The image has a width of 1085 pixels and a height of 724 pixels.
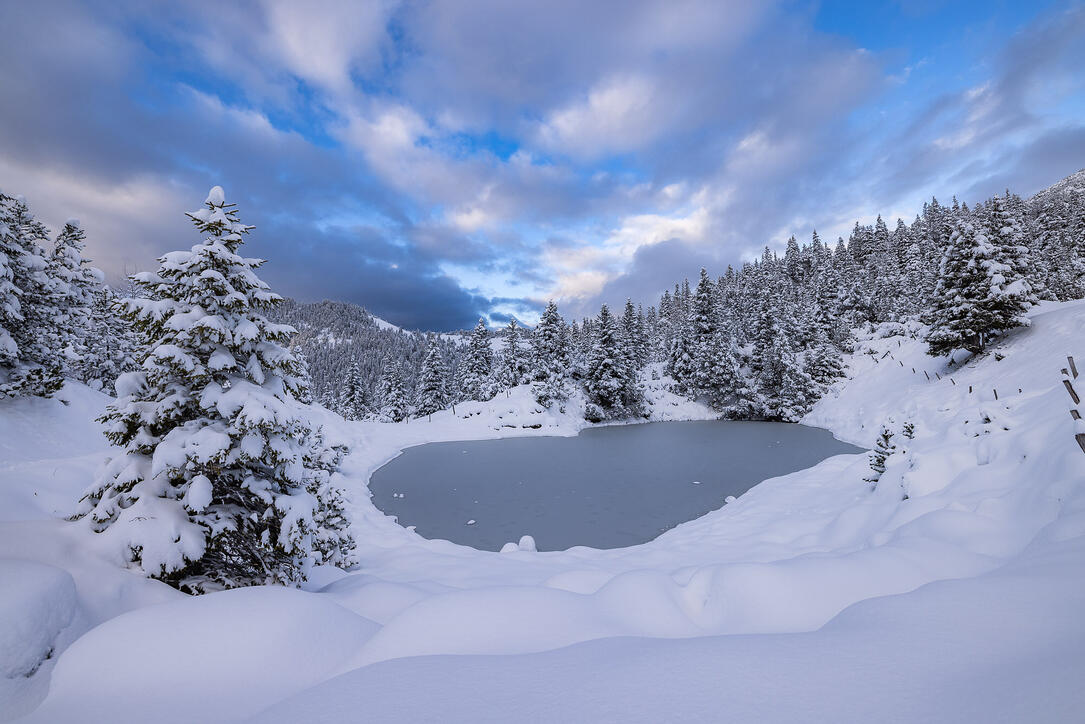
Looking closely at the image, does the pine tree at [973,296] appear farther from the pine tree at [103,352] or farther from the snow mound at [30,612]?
the pine tree at [103,352]

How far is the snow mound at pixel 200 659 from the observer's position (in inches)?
105

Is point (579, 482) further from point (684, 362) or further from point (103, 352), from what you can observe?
point (103, 352)

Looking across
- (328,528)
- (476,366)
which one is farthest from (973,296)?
(476,366)

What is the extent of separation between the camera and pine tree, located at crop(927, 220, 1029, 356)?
24578 millimetres

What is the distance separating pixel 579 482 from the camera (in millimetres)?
19625

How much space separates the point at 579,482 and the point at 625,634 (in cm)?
1644

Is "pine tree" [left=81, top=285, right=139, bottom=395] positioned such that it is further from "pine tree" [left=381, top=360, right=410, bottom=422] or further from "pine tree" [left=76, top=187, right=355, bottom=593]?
"pine tree" [left=76, top=187, right=355, bottom=593]

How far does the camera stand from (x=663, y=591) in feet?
14.4

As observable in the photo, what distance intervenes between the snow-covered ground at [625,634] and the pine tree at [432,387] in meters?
44.0

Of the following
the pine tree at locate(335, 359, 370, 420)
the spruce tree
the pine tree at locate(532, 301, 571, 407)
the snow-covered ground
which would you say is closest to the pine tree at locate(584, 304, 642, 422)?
the spruce tree

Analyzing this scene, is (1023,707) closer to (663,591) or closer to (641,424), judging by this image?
(663,591)

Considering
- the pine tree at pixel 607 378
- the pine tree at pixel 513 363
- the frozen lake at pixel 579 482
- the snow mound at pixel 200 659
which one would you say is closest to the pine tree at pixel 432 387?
the pine tree at pixel 513 363

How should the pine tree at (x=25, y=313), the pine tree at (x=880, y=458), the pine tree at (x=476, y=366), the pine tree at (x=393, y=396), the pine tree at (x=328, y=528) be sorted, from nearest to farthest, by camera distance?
the pine tree at (x=328, y=528), the pine tree at (x=880, y=458), the pine tree at (x=25, y=313), the pine tree at (x=476, y=366), the pine tree at (x=393, y=396)

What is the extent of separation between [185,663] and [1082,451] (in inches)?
399
